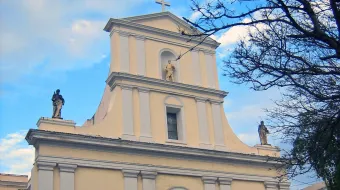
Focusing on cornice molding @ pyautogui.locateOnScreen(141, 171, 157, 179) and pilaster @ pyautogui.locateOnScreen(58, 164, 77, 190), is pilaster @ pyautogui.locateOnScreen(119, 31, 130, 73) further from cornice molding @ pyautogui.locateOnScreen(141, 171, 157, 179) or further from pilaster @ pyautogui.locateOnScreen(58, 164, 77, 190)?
pilaster @ pyautogui.locateOnScreen(58, 164, 77, 190)

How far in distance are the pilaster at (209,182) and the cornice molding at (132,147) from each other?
2.40 feet

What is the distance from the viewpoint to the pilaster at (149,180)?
57.7 ft

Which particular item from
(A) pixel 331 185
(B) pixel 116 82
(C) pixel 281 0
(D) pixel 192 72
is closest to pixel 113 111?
(B) pixel 116 82

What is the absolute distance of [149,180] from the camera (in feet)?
58.0

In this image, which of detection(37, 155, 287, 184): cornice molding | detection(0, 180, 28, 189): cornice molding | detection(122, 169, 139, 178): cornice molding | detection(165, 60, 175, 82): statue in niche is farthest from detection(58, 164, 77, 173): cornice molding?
detection(0, 180, 28, 189): cornice molding

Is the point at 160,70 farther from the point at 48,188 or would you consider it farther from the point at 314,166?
the point at 314,166

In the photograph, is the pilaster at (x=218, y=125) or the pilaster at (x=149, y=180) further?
the pilaster at (x=218, y=125)

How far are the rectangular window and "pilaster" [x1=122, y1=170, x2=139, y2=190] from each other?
2.46m

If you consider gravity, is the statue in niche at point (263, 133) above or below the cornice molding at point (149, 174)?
above

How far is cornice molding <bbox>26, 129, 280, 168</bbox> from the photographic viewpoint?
1652 centimetres

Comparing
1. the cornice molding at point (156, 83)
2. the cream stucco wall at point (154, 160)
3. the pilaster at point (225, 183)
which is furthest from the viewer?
the pilaster at point (225, 183)

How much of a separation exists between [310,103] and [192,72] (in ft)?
33.9

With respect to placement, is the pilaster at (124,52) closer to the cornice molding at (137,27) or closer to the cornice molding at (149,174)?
the cornice molding at (137,27)

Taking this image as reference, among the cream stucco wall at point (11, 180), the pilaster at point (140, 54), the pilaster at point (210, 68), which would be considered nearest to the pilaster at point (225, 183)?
the pilaster at point (210, 68)
